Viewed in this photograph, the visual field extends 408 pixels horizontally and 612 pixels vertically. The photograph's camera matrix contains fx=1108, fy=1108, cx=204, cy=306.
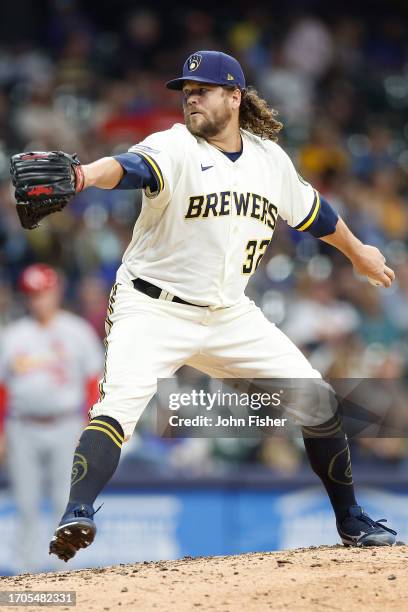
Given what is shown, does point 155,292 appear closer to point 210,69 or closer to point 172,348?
point 172,348

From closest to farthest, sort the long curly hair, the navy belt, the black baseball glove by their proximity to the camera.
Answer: the black baseball glove → the navy belt → the long curly hair

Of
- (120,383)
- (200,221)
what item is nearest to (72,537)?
(120,383)

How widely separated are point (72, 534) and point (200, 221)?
1464mm

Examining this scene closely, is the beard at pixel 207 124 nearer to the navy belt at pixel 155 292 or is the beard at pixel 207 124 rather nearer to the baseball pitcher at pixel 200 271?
the baseball pitcher at pixel 200 271

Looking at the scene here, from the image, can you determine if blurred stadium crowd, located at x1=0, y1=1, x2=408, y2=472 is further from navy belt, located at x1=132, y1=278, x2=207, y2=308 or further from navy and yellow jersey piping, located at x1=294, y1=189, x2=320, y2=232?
navy belt, located at x1=132, y1=278, x2=207, y2=308

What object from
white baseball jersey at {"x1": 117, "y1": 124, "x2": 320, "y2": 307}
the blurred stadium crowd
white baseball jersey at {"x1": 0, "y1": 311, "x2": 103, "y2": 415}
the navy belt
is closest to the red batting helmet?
white baseball jersey at {"x1": 0, "y1": 311, "x2": 103, "y2": 415}

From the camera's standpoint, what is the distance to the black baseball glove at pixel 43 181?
14.0ft

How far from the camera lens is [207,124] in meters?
4.99

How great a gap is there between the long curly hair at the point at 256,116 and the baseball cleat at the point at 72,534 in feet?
6.73

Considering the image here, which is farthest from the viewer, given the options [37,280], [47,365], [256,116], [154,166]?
[47,365]

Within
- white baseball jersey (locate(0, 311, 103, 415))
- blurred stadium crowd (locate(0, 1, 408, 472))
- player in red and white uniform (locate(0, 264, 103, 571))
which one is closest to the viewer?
player in red and white uniform (locate(0, 264, 103, 571))

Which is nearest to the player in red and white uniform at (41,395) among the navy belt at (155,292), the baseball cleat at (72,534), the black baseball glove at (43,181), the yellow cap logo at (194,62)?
the navy belt at (155,292)

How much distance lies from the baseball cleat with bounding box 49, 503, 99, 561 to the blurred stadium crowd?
180 inches

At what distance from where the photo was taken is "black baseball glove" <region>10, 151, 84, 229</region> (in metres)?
4.27
